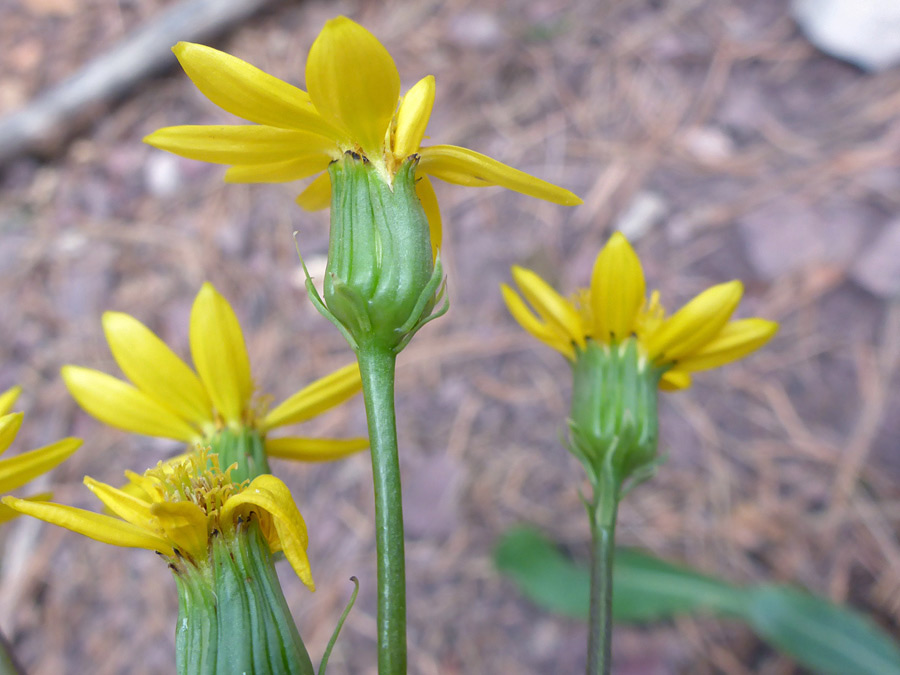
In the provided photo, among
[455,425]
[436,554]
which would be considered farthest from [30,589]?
[455,425]

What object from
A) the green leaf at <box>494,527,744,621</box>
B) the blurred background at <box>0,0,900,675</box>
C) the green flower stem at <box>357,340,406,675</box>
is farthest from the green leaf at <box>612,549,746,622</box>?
the green flower stem at <box>357,340,406,675</box>

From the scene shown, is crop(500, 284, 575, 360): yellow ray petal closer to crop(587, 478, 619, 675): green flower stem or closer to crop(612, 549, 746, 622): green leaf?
crop(587, 478, 619, 675): green flower stem

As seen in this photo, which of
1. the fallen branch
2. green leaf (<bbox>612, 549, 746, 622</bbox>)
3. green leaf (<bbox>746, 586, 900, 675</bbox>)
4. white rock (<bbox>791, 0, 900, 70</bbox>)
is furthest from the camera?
the fallen branch

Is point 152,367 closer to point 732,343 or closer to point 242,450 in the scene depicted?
point 242,450

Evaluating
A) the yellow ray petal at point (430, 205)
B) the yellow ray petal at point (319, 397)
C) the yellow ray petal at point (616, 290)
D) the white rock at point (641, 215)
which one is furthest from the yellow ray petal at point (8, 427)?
the white rock at point (641, 215)

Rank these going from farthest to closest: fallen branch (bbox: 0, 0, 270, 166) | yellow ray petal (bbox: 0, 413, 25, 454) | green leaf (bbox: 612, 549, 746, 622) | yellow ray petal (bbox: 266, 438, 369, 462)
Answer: fallen branch (bbox: 0, 0, 270, 166), green leaf (bbox: 612, 549, 746, 622), yellow ray petal (bbox: 266, 438, 369, 462), yellow ray petal (bbox: 0, 413, 25, 454)

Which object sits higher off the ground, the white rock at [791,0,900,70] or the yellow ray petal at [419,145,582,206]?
the white rock at [791,0,900,70]
